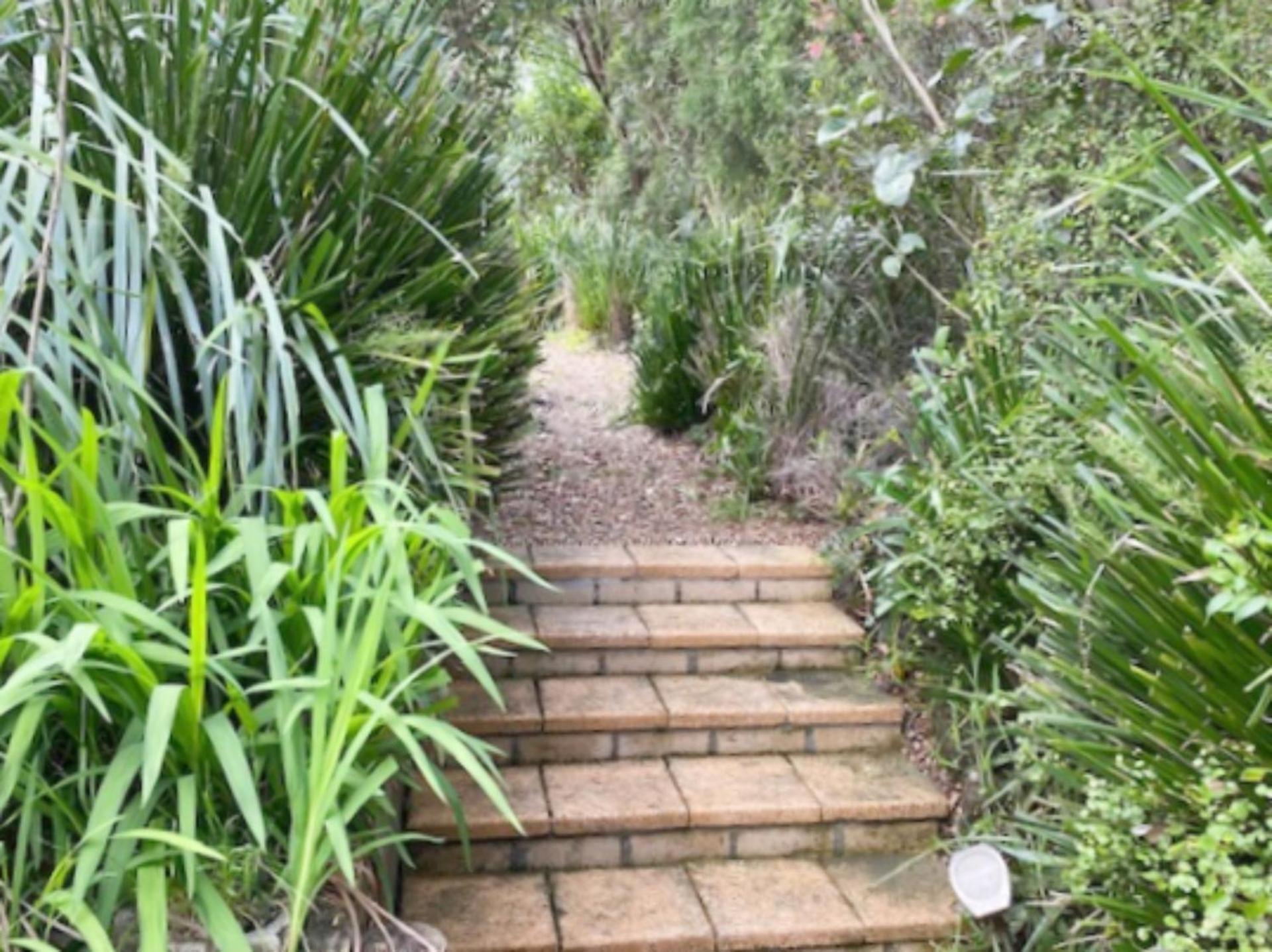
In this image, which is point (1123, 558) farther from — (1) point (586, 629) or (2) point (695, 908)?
(1) point (586, 629)

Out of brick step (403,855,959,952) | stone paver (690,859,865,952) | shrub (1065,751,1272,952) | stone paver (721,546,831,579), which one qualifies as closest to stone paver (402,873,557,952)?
brick step (403,855,959,952)

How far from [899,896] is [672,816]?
0.56 metres

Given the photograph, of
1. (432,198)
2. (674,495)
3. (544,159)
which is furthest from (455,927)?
(544,159)

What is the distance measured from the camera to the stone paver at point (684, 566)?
3.17m

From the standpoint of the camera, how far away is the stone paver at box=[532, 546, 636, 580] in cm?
310

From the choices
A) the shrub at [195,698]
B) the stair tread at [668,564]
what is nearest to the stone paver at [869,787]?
the stair tread at [668,564]

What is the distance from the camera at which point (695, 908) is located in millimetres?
2201

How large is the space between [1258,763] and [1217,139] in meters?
1.59

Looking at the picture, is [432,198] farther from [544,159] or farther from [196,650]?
[544,159]

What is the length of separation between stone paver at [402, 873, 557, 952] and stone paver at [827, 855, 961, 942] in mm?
713

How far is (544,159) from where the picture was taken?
426 inches

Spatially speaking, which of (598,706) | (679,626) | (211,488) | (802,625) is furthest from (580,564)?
(211,488)

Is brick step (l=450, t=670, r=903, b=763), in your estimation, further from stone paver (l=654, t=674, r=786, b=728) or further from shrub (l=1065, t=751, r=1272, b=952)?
shrub (l=1065, t=751, r=1272, b=952)

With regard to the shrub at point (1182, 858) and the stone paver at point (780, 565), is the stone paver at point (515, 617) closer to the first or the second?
the stone paver at point (780, 565)
